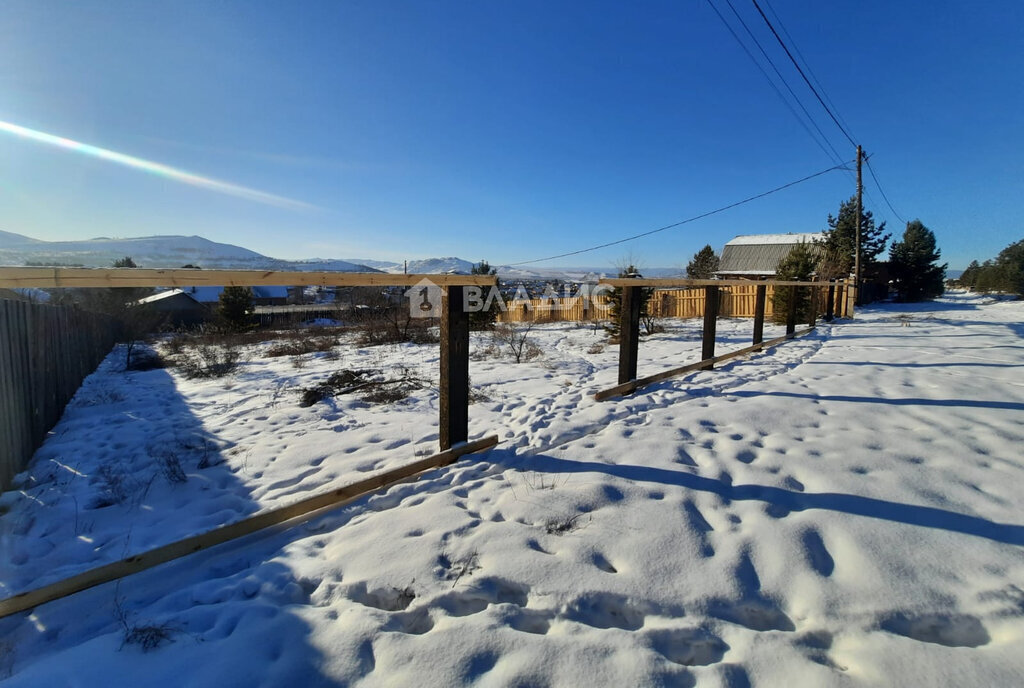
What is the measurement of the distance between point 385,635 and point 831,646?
1.64 meters

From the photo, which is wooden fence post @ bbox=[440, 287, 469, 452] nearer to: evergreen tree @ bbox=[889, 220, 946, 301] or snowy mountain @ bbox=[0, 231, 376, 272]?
snowy mountain @ bbox=[0, 231, 376, 272]

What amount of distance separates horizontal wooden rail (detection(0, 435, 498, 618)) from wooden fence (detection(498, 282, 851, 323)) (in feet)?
47.7

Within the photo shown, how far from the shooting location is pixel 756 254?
3459 cm

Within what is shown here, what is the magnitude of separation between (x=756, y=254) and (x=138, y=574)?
1588 inches

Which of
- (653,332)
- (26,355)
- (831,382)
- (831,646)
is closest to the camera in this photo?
(831,646)

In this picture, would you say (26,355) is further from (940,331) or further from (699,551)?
(940,331)

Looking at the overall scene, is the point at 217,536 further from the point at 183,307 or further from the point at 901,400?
the point at 183,307

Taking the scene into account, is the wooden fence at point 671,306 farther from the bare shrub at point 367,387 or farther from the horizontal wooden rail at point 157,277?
the horizontal wooden rail at point 157,277

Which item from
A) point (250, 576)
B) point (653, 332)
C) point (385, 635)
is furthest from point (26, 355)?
point (653, 332)

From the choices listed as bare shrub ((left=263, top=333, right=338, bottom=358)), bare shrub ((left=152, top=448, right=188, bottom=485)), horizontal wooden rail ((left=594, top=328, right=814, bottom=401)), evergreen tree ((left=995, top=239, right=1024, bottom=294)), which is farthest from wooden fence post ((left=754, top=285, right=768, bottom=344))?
evergreen tree ((left=995, top=239, right=1024, bottom=294))

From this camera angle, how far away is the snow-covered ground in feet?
4.79

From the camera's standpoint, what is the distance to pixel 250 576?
1.97 m

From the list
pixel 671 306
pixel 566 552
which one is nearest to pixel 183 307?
pixel 671 306

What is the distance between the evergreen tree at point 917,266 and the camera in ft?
98.2
